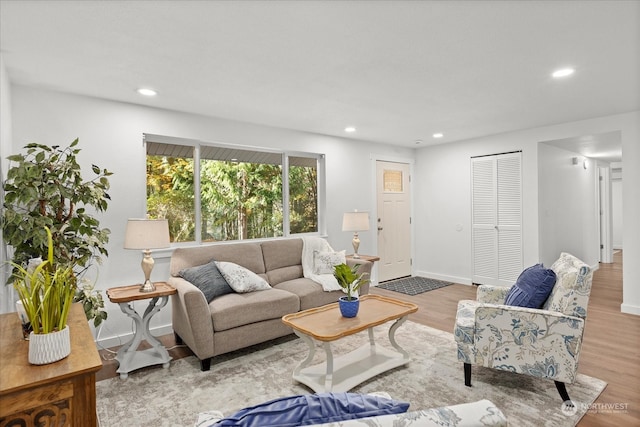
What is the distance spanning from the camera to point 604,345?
3.22 meters

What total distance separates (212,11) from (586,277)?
2.77 meters

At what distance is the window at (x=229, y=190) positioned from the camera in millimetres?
3809

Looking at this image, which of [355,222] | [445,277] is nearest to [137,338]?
[355,222]

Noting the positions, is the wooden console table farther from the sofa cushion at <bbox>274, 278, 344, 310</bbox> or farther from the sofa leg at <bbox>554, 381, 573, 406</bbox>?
the sofa leg at <bbox>554, 381, 573, 406</bbox>

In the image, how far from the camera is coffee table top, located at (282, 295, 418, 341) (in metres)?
2.40

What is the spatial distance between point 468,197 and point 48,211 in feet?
17.9

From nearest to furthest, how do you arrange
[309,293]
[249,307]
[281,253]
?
1. [249,307]
2. [309,293]
3. [281,253]

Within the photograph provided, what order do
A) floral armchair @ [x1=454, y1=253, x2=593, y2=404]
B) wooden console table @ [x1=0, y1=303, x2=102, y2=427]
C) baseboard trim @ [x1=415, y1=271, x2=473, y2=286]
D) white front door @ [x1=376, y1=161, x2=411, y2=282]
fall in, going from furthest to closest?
white front door @ [x1=376, y1=161, x2=411, y2=282]
baseboard trim @ [x1=415, y1=271, x2=473, y2=286]
floral armchair @ [x1=454, y1=253, x2=593, y2=404]
wooden console table @ [x1=0, y1=303, x2=102, y2=427]

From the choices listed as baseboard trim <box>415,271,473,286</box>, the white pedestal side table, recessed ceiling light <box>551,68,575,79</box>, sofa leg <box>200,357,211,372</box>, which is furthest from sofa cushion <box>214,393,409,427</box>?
baseboard trim <box>415,271,473,286</box>

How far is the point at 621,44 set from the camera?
2363 mm

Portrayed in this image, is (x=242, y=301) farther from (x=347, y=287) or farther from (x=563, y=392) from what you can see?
(x=563, y=392)

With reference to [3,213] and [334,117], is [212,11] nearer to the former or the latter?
[3,213]

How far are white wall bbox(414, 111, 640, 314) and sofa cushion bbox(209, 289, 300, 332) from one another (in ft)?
11.7

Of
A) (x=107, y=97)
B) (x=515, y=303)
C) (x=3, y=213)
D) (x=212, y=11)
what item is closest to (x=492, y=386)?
(x=515, y=303)
